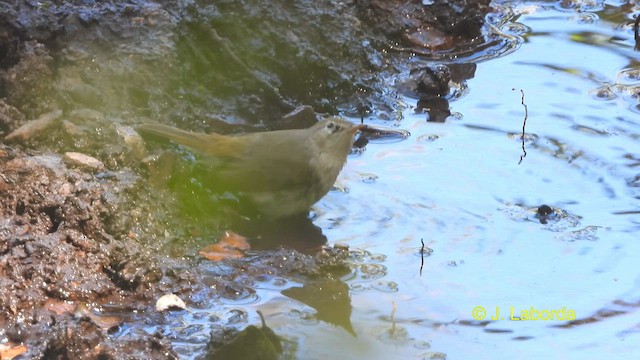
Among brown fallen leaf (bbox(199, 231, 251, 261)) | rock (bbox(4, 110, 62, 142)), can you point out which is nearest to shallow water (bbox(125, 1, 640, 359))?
brown fallen leaf (bbox(199, 231, 251, 261))

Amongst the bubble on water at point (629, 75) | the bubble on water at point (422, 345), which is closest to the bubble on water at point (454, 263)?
the bubble on water at point (422, 345)

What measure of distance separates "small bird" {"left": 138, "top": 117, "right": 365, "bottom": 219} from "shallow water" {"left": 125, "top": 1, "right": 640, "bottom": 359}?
7.9 inches

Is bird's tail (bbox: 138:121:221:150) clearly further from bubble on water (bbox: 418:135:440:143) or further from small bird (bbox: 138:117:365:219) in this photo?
bubble on water (bbox: 418:135:440:143)

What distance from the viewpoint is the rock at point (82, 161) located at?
5.05 meters

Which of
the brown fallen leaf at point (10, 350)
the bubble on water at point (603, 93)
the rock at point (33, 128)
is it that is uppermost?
the rock at point (33, 128)

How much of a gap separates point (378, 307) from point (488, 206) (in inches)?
47.7

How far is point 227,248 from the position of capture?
497 cm

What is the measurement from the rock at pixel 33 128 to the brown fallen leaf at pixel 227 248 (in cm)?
111

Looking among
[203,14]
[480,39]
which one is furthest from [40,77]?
[480,39]

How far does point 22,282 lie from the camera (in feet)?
14.0

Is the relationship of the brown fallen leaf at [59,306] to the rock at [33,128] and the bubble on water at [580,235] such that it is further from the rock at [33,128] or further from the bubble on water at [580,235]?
the bubble on water at [580,235]

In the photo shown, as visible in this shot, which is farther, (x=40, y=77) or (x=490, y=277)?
(x=40, y=77)

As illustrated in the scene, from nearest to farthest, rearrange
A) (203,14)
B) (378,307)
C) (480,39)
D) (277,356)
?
(277,356) → (378,307) → (203,14) → (480,39)

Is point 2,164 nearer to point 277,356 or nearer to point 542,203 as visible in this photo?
point 277,356
